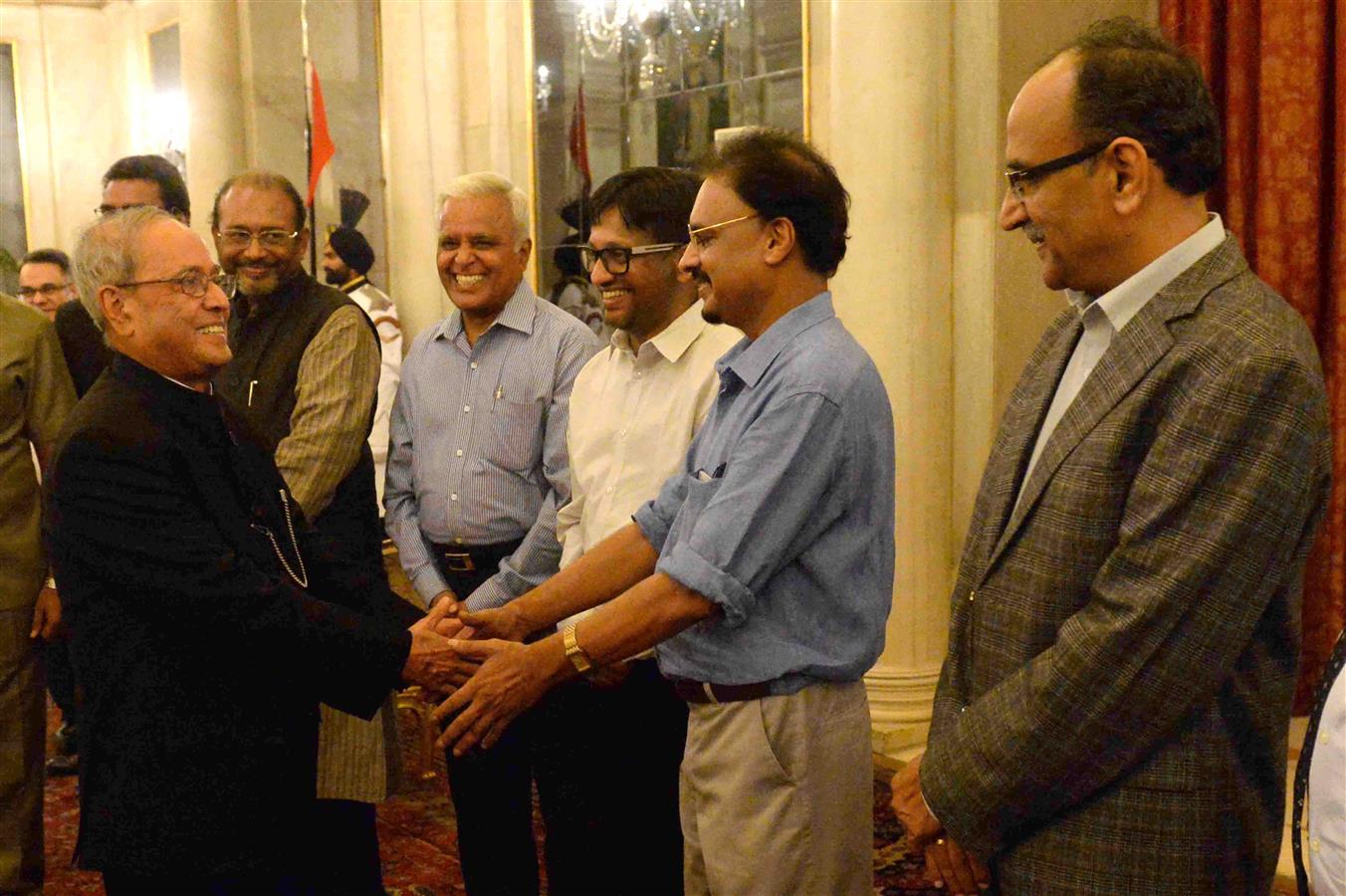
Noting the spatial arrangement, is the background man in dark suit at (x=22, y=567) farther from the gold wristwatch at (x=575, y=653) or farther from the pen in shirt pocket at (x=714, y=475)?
the pen in shirt pocket at (x=714, y=475)

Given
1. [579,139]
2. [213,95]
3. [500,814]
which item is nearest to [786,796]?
Result: [500,814]

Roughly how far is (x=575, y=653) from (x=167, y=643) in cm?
70

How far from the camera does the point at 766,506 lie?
2.05m

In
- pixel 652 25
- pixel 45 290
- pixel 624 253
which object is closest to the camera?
pixel 624 253

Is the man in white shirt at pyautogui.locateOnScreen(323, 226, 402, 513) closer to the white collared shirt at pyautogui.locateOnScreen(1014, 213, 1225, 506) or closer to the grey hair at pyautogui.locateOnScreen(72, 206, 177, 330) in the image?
the grey hair at pyautogui.locateOnScreen(72, 206, 177, 330)

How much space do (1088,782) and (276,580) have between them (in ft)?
4.88

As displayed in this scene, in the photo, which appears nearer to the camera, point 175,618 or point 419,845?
point 175,618

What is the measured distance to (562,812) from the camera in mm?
3033

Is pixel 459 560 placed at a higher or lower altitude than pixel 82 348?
lower

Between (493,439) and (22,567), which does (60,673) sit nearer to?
(22,567)

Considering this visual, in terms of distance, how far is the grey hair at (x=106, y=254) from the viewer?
2.49m

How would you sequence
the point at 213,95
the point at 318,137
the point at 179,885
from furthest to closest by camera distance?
1. the point at 213,95
2. the point at 318,137
3. the point at 179,885

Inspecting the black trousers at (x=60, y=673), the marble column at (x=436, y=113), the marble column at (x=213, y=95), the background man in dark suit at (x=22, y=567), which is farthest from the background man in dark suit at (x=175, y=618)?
the marble column at (x=213, y=95)

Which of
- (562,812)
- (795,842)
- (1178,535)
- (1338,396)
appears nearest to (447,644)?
(562,812)
